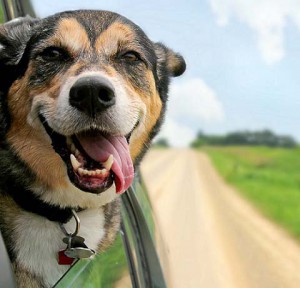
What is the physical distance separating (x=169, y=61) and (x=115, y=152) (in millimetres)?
1305

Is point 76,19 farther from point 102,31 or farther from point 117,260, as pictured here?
point 117,260

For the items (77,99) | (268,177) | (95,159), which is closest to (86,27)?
(77,99)

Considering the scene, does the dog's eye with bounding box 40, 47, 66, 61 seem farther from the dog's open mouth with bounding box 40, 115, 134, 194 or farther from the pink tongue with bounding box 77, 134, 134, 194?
the pink tongue with bounding box 77, 134, 134, 194

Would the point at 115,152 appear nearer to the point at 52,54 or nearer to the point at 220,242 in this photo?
the point at 52,54

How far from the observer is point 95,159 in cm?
318

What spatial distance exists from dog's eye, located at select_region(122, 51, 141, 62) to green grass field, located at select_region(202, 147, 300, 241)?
22342mm

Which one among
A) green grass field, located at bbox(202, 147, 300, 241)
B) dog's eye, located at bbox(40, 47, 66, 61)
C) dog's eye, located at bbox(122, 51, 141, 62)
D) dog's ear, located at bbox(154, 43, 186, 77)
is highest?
dog's eye, located at bbox(40, 47, 66, 61)

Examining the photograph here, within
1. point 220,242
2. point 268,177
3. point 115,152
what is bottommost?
point 268,177

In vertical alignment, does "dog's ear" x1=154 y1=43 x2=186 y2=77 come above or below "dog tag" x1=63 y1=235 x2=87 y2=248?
above

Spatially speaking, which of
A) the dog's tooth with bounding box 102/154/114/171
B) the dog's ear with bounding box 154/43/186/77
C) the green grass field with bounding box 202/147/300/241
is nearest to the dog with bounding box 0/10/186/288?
the dog's tooth with bounding box 102/154/114/171

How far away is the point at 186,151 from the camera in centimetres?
7825

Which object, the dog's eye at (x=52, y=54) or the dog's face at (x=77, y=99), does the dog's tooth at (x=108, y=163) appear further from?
the dog's eye at (x=52, y=54)

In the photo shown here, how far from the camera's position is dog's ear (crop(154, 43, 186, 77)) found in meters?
Answer: 4.32

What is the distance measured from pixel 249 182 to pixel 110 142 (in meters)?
41.6
